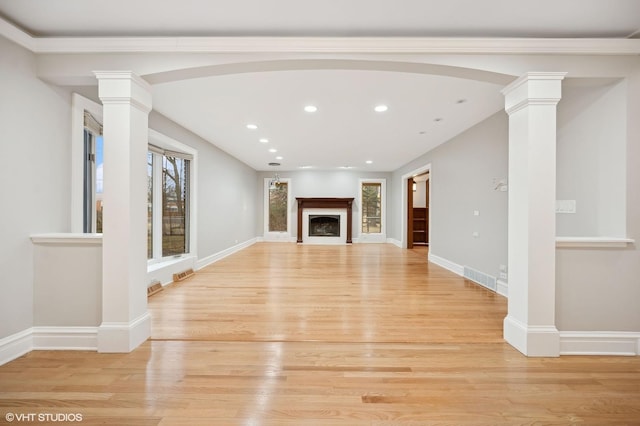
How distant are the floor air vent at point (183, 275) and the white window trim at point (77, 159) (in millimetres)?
1940

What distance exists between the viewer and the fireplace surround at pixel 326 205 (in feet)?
30.6

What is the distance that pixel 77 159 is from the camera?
2.51m

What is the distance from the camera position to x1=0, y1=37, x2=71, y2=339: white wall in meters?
2.01

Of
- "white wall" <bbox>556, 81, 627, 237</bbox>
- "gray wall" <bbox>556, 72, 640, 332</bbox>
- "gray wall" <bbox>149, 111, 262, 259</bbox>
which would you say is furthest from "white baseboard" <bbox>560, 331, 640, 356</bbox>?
"gray wall" <bbox>149, 111, 262, 259</bbox>

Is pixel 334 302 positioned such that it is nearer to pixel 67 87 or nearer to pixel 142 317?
pixel 142 317

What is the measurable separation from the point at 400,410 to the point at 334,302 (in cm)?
182

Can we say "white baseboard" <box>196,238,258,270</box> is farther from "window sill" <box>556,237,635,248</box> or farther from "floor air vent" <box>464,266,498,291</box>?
"window sill" <box>556,237,635,248</box>

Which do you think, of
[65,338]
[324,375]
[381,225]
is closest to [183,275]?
[65,338]

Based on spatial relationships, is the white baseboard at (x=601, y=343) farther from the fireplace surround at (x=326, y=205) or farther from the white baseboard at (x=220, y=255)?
the fireplace surround at (x=326, y=205)

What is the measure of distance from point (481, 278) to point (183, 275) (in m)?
4.69

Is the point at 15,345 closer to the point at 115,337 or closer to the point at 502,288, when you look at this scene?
the point at 115,337

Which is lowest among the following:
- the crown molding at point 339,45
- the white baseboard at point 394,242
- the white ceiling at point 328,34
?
the white baseboard at point 394,242

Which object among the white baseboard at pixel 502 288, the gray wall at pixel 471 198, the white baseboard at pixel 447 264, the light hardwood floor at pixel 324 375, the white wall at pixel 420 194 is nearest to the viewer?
the light hardwood floor at pixel 324 375

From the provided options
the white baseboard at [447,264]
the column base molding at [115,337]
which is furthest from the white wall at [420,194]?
the column base molding at [115,337]
